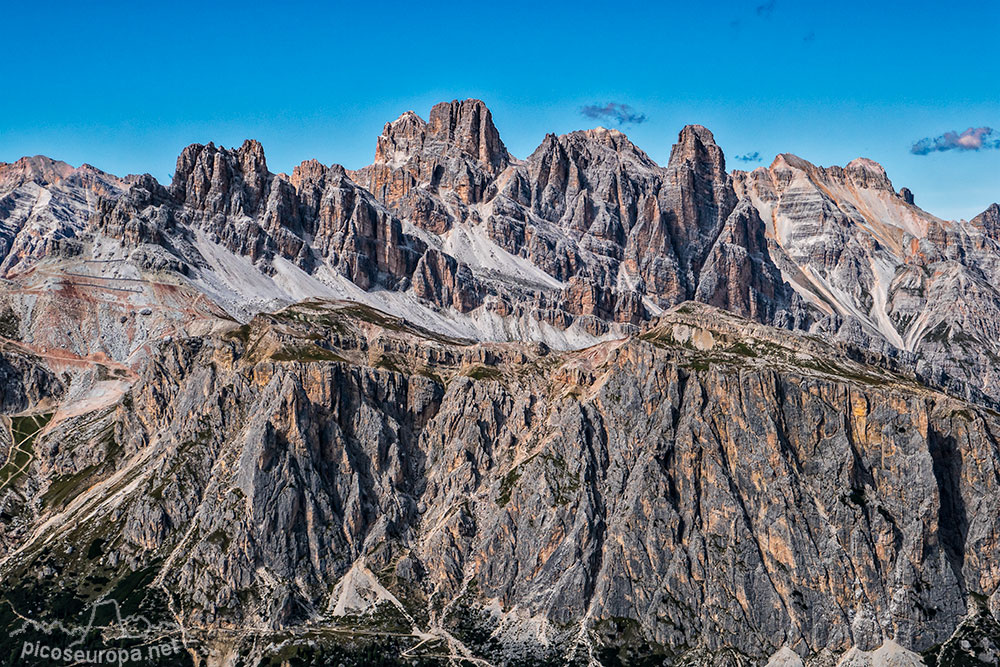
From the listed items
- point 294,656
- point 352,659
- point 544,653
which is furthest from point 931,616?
point 294,656

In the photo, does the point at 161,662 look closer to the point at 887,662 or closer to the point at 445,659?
the point at 445,659

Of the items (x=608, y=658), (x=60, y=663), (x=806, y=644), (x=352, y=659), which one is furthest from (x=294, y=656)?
(x=806, y=644)

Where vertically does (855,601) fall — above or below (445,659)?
above

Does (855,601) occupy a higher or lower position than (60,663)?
higher

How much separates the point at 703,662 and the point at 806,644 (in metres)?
22.1

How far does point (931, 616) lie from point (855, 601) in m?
15.1

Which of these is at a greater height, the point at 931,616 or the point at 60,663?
the point at 931,616

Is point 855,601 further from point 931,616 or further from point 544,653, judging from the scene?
point 544,653

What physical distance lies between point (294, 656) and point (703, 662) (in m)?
87.0

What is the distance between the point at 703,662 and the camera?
197m

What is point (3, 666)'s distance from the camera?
652 ft

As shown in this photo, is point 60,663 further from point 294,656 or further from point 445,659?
point 445,659

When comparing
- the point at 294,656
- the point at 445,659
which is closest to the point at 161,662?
the point at 294,656

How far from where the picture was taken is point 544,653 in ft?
654
